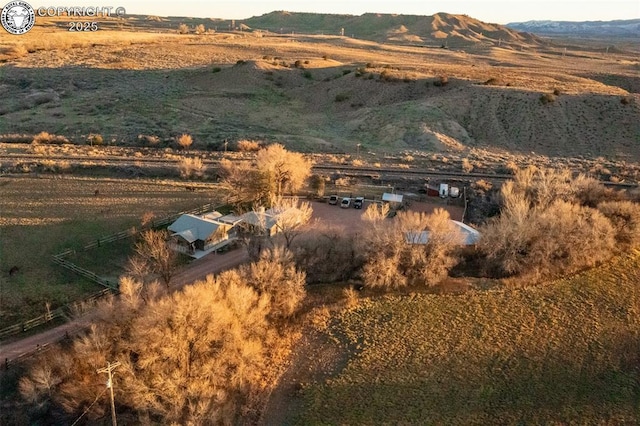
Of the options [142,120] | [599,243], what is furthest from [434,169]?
[142,120]

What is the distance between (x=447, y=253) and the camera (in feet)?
101

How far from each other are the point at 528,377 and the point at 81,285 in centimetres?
2244

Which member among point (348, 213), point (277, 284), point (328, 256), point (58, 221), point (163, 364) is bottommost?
point (163, 364)

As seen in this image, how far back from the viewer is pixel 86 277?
93.8 ft

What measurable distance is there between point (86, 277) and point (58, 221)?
8269 mm

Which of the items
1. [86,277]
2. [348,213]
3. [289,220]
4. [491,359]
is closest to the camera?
[491,359]

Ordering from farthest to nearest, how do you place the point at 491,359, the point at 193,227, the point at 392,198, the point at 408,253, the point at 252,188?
1. the point at 392,198
2. the point at 252,188
3. the point at 193,227
4. the point at 408,253
5. the point at 491,359

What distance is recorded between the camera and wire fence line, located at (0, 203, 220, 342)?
2420 centimetres

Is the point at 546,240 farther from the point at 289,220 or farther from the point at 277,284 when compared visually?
the point at 277,284

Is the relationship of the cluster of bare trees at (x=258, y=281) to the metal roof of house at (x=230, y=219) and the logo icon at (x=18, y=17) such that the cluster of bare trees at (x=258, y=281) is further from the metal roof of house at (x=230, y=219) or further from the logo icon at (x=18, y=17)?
the logo icon at (x=18, y=17)

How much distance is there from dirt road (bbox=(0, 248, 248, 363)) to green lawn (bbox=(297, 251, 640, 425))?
830 centimetres

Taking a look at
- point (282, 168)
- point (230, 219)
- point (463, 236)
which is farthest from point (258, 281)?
point (282, 168)

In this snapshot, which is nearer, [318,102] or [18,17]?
[18,17]

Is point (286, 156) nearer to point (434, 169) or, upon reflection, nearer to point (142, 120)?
point (434, 169)
